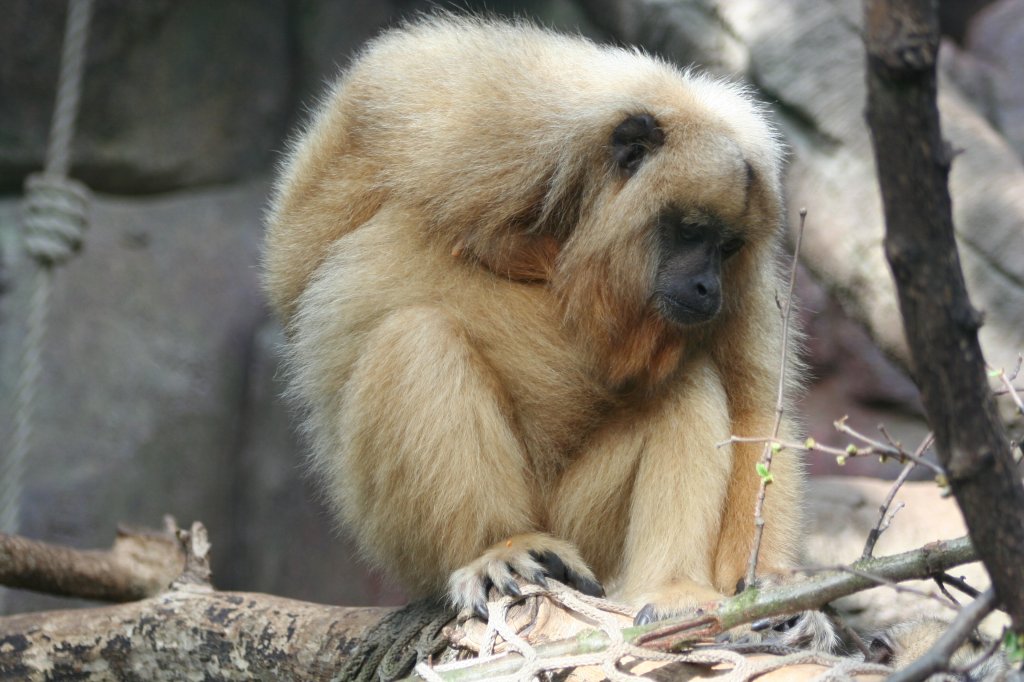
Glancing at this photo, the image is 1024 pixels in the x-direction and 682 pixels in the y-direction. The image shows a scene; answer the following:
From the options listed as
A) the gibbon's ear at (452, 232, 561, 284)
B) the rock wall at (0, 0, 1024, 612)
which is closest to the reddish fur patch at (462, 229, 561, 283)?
the gibbon's ear at (452, 232, 561, 284)

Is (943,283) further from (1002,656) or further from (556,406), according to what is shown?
(556,406)

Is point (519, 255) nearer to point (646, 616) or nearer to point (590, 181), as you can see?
point (590, 181)

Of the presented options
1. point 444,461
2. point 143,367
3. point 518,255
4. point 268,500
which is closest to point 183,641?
point 444,461

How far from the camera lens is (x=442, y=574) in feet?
13.4

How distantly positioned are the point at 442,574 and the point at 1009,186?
15.1 feet

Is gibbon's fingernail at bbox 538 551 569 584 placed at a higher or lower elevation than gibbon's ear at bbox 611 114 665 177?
lower

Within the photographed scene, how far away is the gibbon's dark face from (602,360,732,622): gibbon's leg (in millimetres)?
319

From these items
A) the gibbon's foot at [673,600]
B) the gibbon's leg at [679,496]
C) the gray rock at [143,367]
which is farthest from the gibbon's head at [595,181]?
the gray rock at [143,367]

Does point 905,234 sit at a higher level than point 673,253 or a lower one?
lower

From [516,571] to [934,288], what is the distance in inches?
87.5

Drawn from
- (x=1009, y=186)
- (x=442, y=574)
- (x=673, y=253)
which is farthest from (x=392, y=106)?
(x=1009, y=186)

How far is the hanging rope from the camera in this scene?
20.8 feet

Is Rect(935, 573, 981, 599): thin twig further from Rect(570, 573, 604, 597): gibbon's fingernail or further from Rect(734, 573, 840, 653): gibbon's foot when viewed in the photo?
Rect(570, 573, 604, 597): gibbon's fingernail

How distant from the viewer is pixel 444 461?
3885mm
